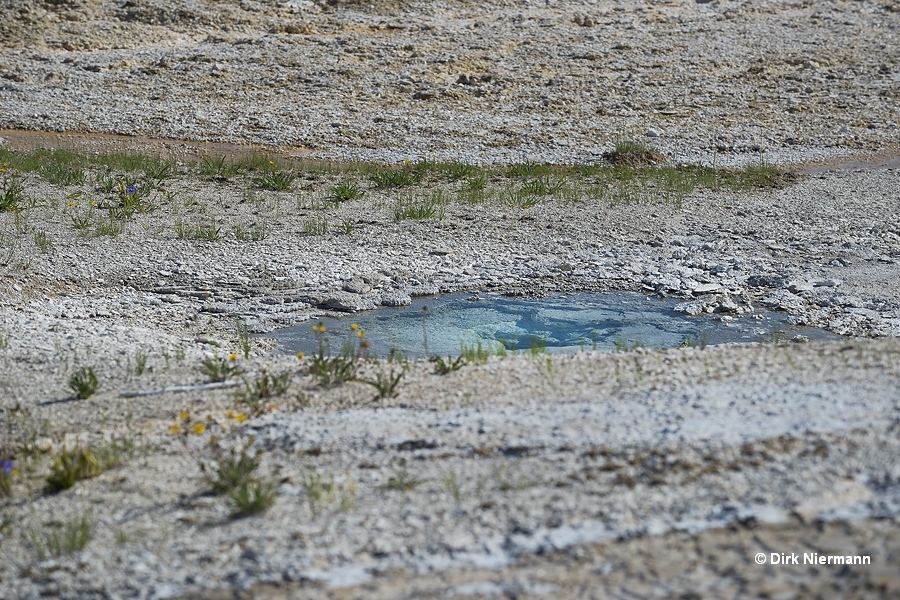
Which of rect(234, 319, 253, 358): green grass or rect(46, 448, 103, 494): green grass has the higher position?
rect(46, 448, 103, 494): green grass

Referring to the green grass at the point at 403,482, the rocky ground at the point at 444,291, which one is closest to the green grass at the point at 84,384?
the rocky ground at the point at 444,291

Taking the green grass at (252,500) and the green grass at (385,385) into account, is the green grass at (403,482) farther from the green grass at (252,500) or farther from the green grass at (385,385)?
the green grass at (385,385)

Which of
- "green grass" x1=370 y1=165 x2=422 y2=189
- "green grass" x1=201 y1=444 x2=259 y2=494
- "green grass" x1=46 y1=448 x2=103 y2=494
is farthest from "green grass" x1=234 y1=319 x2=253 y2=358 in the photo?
"green grass" x1=370 y1=165 x2=422 y2=189

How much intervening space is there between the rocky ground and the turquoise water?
0.74 feet

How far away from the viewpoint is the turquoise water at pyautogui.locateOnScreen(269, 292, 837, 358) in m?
7.60

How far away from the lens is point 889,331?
7703 mm

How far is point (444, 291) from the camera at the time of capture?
351 inches

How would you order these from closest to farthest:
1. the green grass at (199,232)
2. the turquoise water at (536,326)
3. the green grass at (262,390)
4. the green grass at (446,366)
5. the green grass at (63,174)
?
1. the green grass at (262,390)
2. the green grass at (446,366)
3. the turquoise water at (536,326)
4. the green grass at (199,232)
5. the green grass at (63,174)

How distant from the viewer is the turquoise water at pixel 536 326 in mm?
7598

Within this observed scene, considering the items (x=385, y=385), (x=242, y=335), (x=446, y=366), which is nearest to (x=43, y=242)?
(x=242, y=335)

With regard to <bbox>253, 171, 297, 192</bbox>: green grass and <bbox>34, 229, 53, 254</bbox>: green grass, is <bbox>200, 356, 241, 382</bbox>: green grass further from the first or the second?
<bbox>253, 171, 297, 192</bbox>: green grass

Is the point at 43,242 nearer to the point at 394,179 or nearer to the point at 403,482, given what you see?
the point at 394,179

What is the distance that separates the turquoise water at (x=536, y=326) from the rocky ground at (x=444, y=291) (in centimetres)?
23

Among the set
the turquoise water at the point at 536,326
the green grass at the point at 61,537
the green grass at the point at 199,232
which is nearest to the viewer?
the green grass at the point at 61,537
